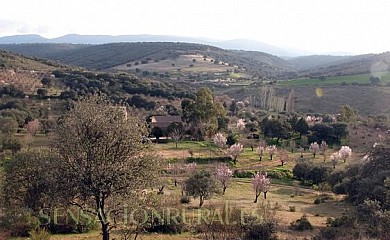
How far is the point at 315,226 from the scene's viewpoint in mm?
23359

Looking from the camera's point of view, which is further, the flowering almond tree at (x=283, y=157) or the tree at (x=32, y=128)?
the tree at (x=32, y=128)

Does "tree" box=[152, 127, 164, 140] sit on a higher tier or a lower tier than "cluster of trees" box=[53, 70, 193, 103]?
lower

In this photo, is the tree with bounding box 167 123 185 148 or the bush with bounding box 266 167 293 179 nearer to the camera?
the bush with bounding box 266 167 293 179

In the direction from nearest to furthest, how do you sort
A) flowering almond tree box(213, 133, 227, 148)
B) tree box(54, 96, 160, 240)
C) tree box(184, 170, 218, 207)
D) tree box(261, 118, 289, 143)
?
tree box(54, 96, 160, 240), tree box(184, 170, 218, 207), flowering almond tree box(213, 133, 227, 148), tree box(261, 118, 289, 143)

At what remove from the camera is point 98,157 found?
50.8 feet

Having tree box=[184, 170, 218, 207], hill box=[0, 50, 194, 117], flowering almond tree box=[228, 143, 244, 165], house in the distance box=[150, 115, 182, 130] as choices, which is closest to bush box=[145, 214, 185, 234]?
tree box=[184, 170, 218, 207]

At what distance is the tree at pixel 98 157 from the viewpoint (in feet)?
50.4

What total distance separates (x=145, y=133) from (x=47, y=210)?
6884mm

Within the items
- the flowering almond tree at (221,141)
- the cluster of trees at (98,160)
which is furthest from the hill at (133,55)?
the cluster of trees at (98,160)

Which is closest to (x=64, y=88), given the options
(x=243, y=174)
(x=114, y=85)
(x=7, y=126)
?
(x=114, y=85)

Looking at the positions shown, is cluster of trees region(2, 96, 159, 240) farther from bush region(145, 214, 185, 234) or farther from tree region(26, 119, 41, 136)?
tree region(26, 119, 41, 136)

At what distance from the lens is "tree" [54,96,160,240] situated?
1535 centimetres

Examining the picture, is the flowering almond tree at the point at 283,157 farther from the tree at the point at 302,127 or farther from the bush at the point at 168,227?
the bush at the point at 168,227

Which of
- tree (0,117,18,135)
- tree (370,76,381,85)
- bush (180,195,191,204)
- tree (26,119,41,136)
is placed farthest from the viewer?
tree (370,76,381,85)
